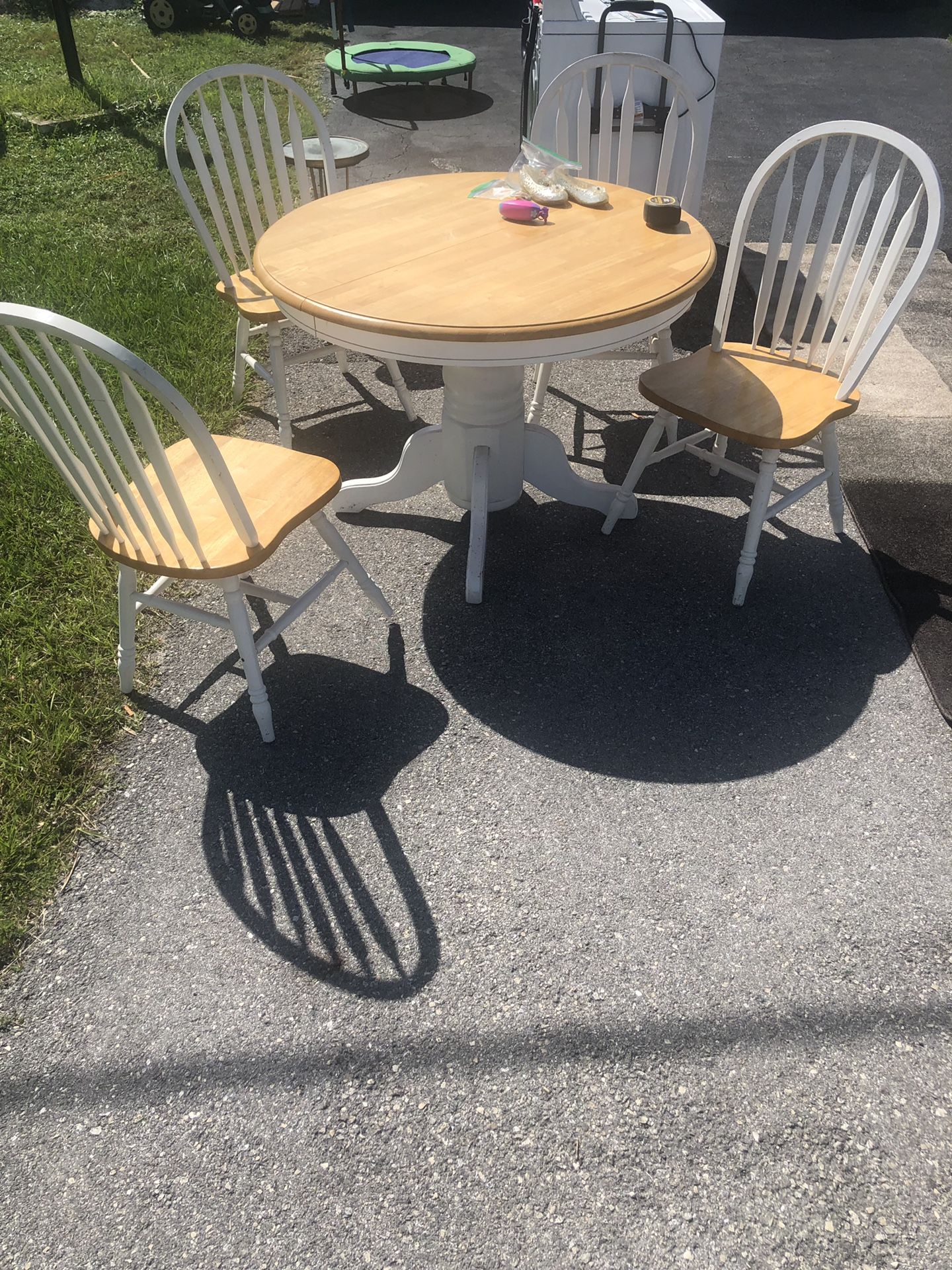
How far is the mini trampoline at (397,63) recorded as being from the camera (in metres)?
6.60

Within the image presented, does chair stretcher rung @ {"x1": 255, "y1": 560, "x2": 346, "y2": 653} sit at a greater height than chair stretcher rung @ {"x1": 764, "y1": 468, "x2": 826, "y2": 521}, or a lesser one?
lesser

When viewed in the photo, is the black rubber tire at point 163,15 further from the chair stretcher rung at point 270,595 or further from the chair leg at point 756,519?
the chair leg at point 756,519

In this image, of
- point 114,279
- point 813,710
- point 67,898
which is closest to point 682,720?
point 813,710

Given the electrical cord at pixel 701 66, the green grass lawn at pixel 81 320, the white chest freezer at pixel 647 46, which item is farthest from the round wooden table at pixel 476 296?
the electrical cord at pixel 701 66

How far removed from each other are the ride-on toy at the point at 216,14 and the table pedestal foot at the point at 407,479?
768cm

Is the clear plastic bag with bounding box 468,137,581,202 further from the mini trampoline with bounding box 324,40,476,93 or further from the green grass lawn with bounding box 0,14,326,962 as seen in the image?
the mini trampoline with bounding box 324,40,476,93

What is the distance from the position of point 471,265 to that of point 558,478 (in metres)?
0.76

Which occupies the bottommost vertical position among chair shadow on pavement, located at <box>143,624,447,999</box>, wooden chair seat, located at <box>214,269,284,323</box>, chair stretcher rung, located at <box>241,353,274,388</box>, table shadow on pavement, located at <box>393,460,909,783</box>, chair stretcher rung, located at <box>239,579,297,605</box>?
chair shadow on pavement, located at <box>143,624,447,999</box>

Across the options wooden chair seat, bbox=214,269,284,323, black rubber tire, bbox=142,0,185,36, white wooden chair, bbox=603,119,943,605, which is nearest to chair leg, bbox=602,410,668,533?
white wooden chair, bbox=603,119,943,605

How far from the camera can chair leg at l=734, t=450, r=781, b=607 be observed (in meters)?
2.30

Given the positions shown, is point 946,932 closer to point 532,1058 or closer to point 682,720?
point 682,720

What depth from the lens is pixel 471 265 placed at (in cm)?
215

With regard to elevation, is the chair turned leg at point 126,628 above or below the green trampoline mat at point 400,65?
below

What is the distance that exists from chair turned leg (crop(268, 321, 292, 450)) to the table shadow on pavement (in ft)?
1.77
